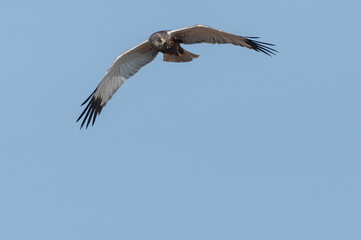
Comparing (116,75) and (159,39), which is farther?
(116,75)

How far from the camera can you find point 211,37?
44.1 feet

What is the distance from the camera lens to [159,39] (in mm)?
13516

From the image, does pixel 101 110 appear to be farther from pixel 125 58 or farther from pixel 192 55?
pixel 192 55

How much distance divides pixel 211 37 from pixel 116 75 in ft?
7.83

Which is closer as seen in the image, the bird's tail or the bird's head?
the bird's head

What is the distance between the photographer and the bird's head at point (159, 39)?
531 inches

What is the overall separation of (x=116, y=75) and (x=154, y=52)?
36.9 inches

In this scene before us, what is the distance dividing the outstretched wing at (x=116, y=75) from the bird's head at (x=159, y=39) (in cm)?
66

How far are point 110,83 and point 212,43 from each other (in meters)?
2.50

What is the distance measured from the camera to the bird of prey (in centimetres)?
1334

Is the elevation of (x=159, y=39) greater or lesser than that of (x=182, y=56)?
greater

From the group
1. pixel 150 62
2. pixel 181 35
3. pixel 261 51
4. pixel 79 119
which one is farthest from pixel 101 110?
pixel 261 51

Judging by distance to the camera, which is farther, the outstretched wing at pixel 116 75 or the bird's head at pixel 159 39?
the outstretched wing at pixel 116 75

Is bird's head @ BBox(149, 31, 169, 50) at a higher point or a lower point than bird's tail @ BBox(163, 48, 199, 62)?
higher
